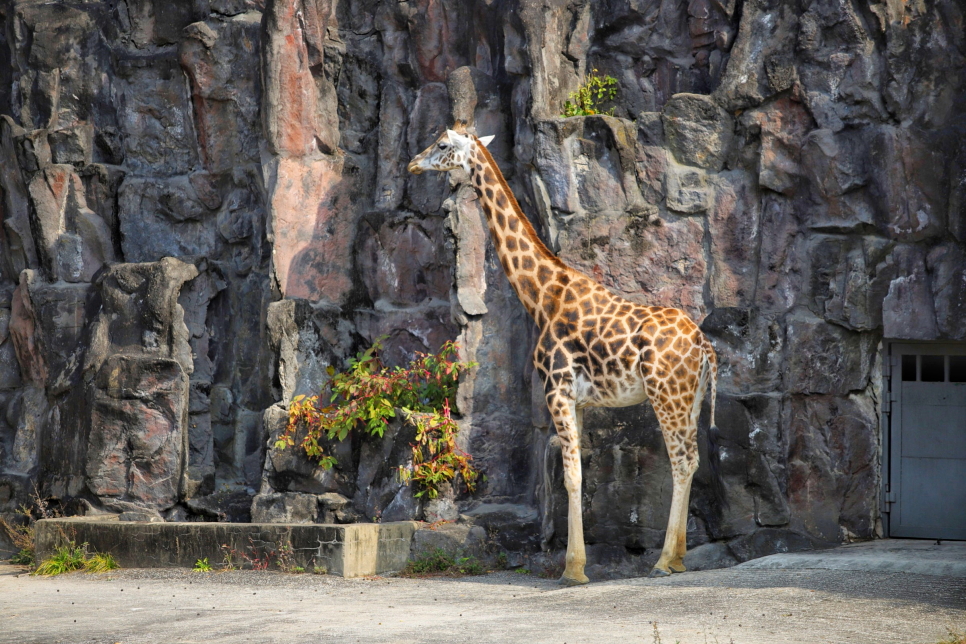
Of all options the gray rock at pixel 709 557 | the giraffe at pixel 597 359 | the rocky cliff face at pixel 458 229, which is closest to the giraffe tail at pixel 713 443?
the giraffe at pixel 597 359

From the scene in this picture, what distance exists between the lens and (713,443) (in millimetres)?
9430

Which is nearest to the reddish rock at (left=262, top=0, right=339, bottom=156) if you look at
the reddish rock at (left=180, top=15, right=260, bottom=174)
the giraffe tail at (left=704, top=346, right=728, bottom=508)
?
the reddish rock at (left=180, top=15, right=260, bottom=174)

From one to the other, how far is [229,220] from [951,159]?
899 cm

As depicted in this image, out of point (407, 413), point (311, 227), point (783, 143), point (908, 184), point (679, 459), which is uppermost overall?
point (783, 143)

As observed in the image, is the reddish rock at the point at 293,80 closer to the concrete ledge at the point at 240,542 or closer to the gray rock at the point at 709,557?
the concrete ledge at the point at 240,542

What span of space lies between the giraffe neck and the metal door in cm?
364

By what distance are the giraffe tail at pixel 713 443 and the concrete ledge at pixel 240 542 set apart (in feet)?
9.87

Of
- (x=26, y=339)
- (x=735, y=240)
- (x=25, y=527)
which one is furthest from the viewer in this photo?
(x=26, y=339)

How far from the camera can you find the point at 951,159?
10242 mm

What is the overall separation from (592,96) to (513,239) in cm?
285

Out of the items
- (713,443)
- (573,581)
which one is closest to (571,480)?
(573,581)

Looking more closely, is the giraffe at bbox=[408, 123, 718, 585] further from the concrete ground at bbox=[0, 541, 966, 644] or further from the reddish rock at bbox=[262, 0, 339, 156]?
the reddish rock at bbox=[262, 0, 339, 156]

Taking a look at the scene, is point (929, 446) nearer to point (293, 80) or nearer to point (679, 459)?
point (679, 459)

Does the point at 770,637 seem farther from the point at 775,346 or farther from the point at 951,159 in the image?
the point at 951,159
